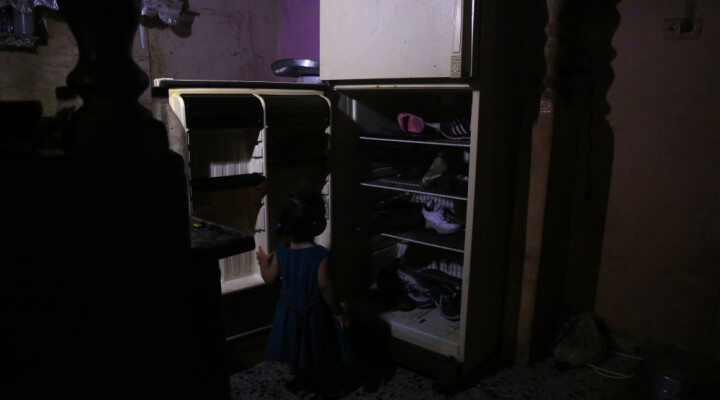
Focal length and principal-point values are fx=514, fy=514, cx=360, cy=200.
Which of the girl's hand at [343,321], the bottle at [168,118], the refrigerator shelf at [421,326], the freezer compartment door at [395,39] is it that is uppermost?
the freezer compartment door at [395,39]

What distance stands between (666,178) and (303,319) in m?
1.94

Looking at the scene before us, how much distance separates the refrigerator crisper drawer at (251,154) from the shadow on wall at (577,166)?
3.80 feet

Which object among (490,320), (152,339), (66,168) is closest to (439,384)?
(490,320)

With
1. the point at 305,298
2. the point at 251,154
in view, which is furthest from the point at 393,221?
the point at 251,154

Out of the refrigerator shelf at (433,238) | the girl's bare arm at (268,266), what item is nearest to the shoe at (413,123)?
the refrigerator shelf at (433,238)

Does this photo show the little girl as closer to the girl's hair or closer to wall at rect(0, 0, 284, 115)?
the girl's hair

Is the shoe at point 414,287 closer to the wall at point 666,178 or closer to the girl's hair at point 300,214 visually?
the girl's hair at point 300,214

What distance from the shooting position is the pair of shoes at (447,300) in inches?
105

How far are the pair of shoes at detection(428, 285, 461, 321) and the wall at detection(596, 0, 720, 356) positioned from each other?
0.90 m

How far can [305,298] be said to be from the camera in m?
2.29

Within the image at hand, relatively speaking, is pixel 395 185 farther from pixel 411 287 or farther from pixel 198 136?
pixel 198 136

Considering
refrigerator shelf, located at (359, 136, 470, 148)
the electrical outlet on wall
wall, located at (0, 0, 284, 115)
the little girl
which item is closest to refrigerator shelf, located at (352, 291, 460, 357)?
the little girl

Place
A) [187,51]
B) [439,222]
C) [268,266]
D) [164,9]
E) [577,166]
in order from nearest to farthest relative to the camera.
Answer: [268,266] → [439,222] → [577,166] → [164,9] → [187,51]

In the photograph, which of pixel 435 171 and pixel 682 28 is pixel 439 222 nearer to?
pixel 435 171
